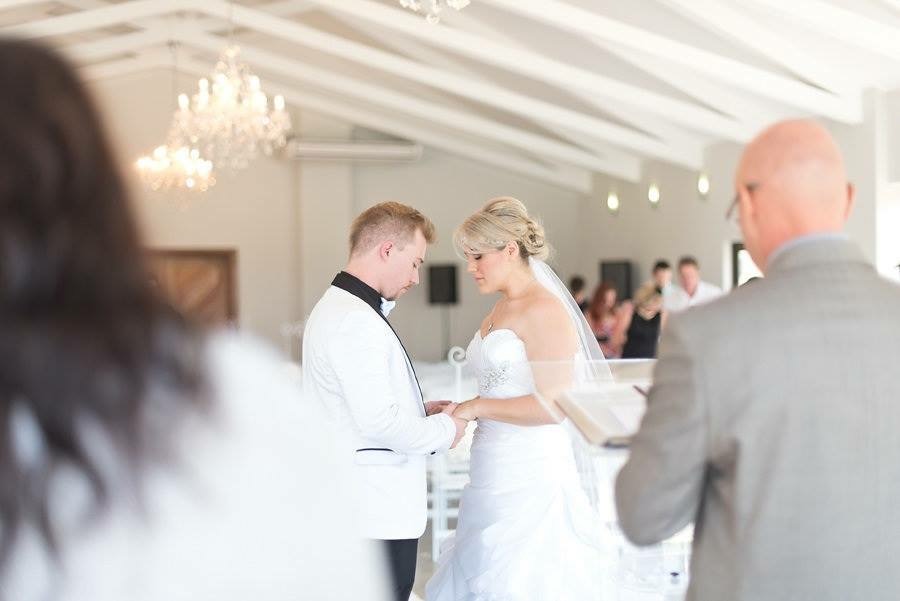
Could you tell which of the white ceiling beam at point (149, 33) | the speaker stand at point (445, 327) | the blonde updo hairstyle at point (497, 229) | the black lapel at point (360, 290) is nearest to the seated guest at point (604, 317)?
the white ceiling beam at point (149, 33)

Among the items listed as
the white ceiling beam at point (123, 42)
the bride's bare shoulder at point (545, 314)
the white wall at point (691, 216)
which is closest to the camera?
the bride's bare shoulder at point (545, 314)

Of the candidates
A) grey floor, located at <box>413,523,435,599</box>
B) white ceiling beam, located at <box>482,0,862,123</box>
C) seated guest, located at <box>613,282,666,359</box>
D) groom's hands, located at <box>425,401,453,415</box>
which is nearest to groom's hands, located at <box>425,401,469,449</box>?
groom's hands, located at <box>425,401,453,415</box>

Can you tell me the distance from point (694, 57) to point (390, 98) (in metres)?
4.65

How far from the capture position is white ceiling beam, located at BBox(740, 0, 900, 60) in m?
6.91

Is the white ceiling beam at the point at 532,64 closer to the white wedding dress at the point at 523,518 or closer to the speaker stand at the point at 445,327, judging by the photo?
the white wedding dress at the point at 523,518

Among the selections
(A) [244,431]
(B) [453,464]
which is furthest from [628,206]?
(A) [244,431]

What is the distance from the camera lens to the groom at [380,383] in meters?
2.97

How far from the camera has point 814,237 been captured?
173cm

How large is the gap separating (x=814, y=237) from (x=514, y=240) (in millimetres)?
2078

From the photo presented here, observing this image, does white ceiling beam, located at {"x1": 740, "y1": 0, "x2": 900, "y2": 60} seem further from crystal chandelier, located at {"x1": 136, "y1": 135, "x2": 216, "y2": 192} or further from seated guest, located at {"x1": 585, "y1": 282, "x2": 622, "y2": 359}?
crystal chandelier, located at {"x1": 136, "y1": 135, "x2": 216, "y2": 192}

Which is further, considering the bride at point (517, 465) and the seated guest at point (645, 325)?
the seated guest at point (645, 325)

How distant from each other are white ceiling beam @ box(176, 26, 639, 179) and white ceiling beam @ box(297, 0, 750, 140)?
257 centimetres

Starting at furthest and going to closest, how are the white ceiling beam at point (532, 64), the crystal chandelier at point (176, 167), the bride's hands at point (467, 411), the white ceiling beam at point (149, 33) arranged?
the white ceiling beam at point (149, 33) → the crystal chandelier at point (176, 167) → the white ceiling beam at point (532, 64) → the bride's hands at point (467, 411)

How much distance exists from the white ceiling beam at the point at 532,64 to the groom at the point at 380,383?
623 cm
